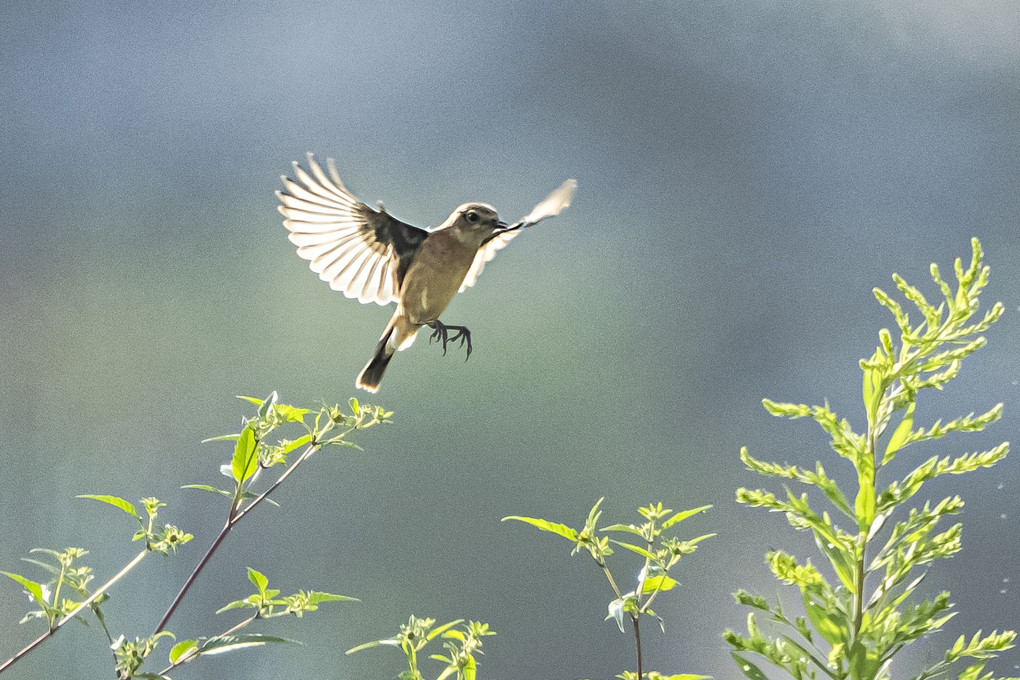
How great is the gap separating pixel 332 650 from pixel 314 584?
118 millimetres

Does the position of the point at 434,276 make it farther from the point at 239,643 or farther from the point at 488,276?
the point at 488,276

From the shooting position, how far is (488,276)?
1.46m

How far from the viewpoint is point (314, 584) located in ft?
4.50

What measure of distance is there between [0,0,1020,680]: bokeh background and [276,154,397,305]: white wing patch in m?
0.56

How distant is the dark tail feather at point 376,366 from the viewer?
0.81m

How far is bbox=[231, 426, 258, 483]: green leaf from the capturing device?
1.51ft

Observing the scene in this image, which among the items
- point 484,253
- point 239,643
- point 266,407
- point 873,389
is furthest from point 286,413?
point 484,253

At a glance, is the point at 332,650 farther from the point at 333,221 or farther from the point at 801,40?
the point at 801,40

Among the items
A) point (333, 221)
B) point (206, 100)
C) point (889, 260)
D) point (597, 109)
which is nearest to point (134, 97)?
point (206, 100)

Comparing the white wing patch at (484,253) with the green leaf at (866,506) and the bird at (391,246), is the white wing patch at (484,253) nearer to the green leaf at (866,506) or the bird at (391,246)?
the bird at (391,246)

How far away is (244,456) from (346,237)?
0.38 m

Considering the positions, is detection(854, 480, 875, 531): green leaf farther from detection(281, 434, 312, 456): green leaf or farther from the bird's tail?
the bird's tail

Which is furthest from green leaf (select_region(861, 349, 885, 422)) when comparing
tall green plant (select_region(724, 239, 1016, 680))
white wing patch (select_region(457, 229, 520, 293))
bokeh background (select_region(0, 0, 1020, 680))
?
bokeh background (select_region(0, 0, 1020, 680))

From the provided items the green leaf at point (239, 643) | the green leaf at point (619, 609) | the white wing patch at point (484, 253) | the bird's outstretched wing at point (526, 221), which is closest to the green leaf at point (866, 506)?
the green leaf at point (619, 609)
